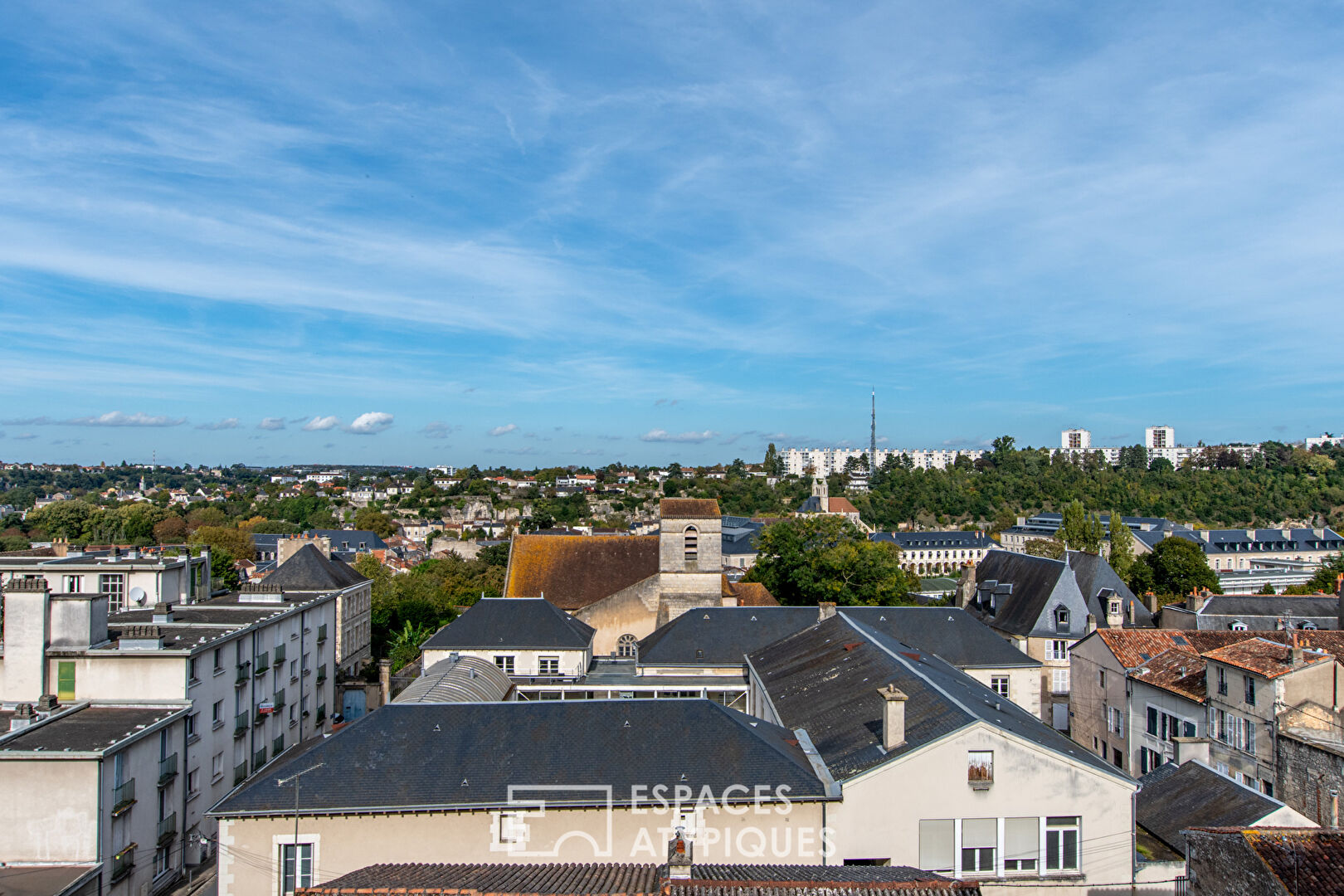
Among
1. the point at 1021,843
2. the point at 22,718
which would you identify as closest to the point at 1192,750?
the point at 1021,843

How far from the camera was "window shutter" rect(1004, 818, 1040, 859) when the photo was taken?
53.2 ft

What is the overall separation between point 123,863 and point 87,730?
3236 millimetres

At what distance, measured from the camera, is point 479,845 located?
1538 cm

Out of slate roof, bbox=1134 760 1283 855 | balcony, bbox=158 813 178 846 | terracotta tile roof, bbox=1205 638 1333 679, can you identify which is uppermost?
terracotta tile roof, bbox=1205 638 1333 679

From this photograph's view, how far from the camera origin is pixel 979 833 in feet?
53.3

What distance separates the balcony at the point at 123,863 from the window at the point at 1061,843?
19.8 meters

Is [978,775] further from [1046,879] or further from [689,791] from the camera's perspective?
[689,791]

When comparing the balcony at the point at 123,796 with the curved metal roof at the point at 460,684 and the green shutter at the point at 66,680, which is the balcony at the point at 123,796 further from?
the curved metal roof at the point at 460,684

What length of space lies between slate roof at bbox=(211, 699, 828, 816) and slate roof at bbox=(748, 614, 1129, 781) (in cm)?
142

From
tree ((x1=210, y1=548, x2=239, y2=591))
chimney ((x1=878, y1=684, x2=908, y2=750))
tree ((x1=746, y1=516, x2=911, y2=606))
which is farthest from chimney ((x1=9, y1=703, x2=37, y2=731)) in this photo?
tree ((x1=210, y1=548, x2=239, y2=591))

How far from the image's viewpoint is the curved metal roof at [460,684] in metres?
20.7

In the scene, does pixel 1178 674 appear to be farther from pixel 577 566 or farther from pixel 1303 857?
pixel 577 566

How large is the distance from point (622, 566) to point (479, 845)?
27570mm

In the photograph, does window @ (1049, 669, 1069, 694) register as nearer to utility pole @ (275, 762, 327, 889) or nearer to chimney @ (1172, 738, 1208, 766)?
chimney @ (1172, 738, 1208, 766)
